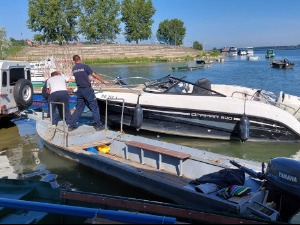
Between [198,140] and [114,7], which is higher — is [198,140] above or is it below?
Answer: below

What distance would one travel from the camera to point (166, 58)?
74.0m

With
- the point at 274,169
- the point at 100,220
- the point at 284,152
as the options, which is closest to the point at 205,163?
the point at 274,169

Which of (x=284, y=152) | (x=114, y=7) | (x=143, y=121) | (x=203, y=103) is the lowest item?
(x=284, y=152)

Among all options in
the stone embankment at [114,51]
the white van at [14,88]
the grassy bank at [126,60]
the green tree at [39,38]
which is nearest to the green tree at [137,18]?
the stone embankment at [114,51]

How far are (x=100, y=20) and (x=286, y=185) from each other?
259ft

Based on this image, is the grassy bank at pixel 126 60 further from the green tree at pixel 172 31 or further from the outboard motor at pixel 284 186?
the outboard motor at pixel 284 186

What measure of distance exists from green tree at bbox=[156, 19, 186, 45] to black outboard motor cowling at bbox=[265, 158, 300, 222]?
110463 mm

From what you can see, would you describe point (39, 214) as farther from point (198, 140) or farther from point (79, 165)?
point (198, 140)

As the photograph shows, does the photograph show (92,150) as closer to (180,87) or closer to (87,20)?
(180,87)

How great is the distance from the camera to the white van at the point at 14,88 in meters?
10.1

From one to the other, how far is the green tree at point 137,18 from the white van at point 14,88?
79813 millimetres

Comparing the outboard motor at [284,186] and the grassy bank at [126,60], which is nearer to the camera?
the outboard motor at [284,186]

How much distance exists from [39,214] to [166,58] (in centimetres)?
7181

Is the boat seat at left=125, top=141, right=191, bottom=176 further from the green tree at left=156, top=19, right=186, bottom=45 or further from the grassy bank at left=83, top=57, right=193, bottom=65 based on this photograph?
the green tree at left=156, top=19, right=186, bottom=45
